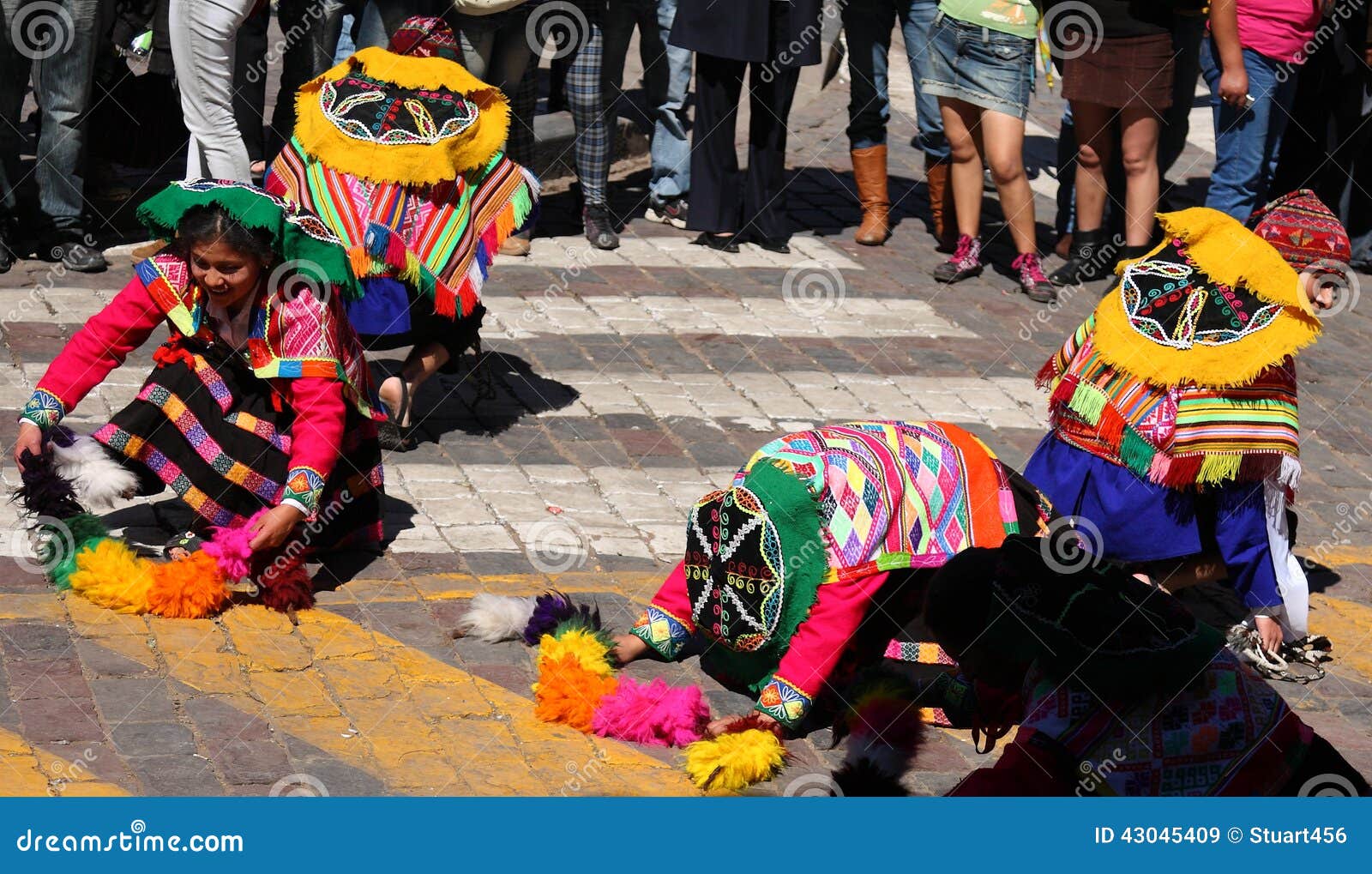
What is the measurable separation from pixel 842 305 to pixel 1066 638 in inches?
A: 194

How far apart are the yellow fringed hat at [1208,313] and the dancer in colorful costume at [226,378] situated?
2192 millimetres

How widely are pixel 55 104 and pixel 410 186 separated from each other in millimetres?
2400

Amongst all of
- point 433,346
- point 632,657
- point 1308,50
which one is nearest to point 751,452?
point 433,346

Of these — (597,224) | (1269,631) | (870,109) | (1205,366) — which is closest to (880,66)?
(870,109)

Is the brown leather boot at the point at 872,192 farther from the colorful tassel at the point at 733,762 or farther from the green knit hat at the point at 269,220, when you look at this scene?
the colorful tassel at the point at 733,762

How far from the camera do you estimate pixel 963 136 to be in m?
8.34

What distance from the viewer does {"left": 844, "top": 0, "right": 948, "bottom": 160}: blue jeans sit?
882 centimetres

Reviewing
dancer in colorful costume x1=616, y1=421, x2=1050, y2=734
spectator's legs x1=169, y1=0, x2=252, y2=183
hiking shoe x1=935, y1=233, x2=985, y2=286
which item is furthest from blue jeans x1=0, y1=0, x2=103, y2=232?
dancer in colorful costume x1=616, y1=421, x2=1050, y2=734

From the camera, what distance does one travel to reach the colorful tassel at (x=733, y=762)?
13.4 ft

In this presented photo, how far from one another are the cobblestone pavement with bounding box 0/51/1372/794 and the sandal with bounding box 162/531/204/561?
19cm

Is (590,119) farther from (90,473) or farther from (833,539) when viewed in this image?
(833,539)

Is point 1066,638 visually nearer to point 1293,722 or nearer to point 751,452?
point 1293,722

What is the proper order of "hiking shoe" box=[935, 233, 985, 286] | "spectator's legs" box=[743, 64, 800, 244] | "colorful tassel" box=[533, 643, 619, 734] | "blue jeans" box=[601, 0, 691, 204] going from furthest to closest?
"blue jeans" box=[601, 0, 691, 204] < "spectator's legs" box=[743, 64, 800, 244] < "hiking shoe" box=[935, 233, 985, 286] < "colorful tassel" box=[533, 643, 619, 734]

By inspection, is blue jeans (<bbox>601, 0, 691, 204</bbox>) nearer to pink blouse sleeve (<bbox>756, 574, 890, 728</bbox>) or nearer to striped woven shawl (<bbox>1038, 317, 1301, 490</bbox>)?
striped woven shawl (<bbox>1038, 317, 1301, 490</bbox>)
